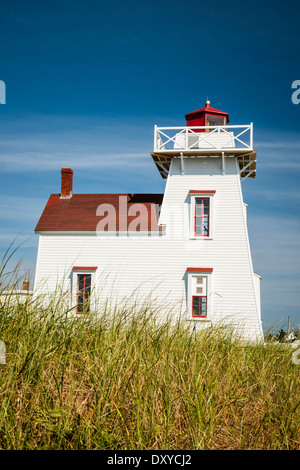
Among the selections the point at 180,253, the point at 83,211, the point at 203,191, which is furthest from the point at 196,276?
the point at 83,211

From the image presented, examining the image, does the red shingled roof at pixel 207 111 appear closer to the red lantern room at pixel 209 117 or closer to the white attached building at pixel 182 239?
the red lantern room at pixel 209 117

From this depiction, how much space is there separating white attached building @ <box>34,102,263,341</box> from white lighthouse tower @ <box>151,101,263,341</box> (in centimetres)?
4

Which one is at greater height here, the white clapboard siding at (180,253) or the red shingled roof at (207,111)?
the red shingled roof at (207,111)

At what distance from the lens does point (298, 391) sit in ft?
19.4

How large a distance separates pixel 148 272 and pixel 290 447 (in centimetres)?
1424

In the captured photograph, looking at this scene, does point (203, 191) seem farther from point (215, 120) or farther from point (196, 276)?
point (215, 120)

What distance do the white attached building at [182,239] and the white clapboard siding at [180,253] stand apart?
0.14 ft

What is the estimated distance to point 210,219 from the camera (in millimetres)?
19031

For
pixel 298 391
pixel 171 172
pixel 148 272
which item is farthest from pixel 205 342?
pixel 171 172

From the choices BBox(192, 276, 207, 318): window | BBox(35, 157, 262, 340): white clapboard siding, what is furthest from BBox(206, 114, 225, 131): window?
BBox(192, 276, 207, 318): window

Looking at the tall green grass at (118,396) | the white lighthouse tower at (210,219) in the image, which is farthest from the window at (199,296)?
the tall green grass at (118,396)

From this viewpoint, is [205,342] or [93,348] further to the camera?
[205,342]

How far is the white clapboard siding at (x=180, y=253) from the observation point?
1828cm
